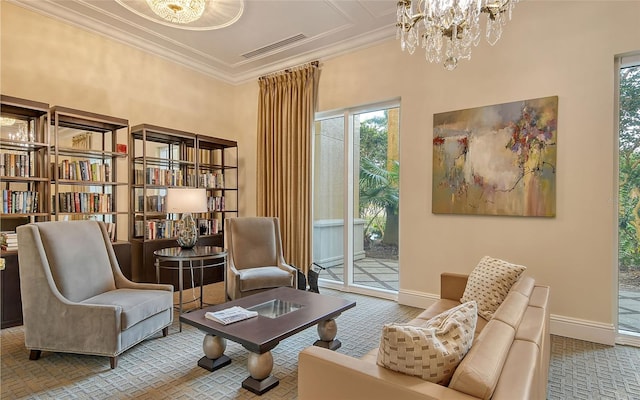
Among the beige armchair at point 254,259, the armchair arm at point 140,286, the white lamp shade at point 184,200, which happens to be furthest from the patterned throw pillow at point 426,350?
the white lamp shade at point 184,200

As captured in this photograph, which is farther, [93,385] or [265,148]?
[265,148]

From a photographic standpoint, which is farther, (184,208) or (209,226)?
(209,226)

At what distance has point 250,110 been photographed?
5.70m

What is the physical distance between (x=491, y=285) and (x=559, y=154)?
1.64 metres

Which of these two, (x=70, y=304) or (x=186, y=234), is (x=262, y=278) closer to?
(x=186, y=234)

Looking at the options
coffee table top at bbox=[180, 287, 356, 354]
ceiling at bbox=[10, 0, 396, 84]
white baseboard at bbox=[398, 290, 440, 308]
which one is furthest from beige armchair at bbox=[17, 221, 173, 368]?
white baseboard at bbox=[398, 290, 440, 308]

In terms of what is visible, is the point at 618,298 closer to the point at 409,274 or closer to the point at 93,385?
the point at 409,274

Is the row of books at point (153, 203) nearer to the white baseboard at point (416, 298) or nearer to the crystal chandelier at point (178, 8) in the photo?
the crystal chandelier at point (178, 8)

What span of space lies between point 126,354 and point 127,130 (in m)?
2.89

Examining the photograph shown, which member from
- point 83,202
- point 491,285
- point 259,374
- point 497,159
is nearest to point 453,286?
point 491,285

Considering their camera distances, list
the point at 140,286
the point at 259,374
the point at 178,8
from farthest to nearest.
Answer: the point at 178,8, the point at 140,286, the point at 259,374

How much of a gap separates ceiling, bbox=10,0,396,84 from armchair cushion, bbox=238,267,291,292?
9.39ft

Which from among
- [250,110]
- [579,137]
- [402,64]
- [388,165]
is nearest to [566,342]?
[579,137]

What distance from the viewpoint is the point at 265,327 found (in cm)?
230
